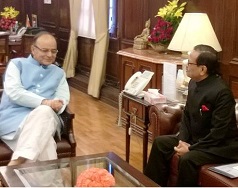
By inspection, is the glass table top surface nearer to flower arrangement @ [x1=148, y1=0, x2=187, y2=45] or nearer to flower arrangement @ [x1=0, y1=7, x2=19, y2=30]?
flower arrangement @ [x1=148, y1=0, x2=187, y2=45]

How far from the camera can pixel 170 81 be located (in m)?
3.76

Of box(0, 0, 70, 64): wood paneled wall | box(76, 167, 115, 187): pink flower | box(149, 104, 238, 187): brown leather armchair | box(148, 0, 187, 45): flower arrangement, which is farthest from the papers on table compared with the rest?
box(0, 0, 70, 64): wood paneled wall

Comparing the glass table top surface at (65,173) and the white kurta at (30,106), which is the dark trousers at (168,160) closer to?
the glass table top surface at (65,173)


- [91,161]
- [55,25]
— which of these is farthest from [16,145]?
[55,25]

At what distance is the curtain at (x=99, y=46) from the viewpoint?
652 cm

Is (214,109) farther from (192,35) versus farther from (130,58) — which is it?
(130,58)

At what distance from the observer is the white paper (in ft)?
12.3

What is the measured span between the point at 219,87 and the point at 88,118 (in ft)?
9.74

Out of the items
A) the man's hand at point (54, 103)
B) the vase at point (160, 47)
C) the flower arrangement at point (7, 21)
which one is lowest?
the man's hand at point (54, 103)

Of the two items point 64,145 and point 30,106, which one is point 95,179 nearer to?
point 64,145

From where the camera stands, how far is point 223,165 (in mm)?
2875

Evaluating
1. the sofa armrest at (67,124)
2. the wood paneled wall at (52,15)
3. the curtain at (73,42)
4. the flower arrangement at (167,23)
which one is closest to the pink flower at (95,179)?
the sofa armrest at (67,124)

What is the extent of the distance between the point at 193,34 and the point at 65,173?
6.14ft

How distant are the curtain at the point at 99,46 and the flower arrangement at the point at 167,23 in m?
1.83
